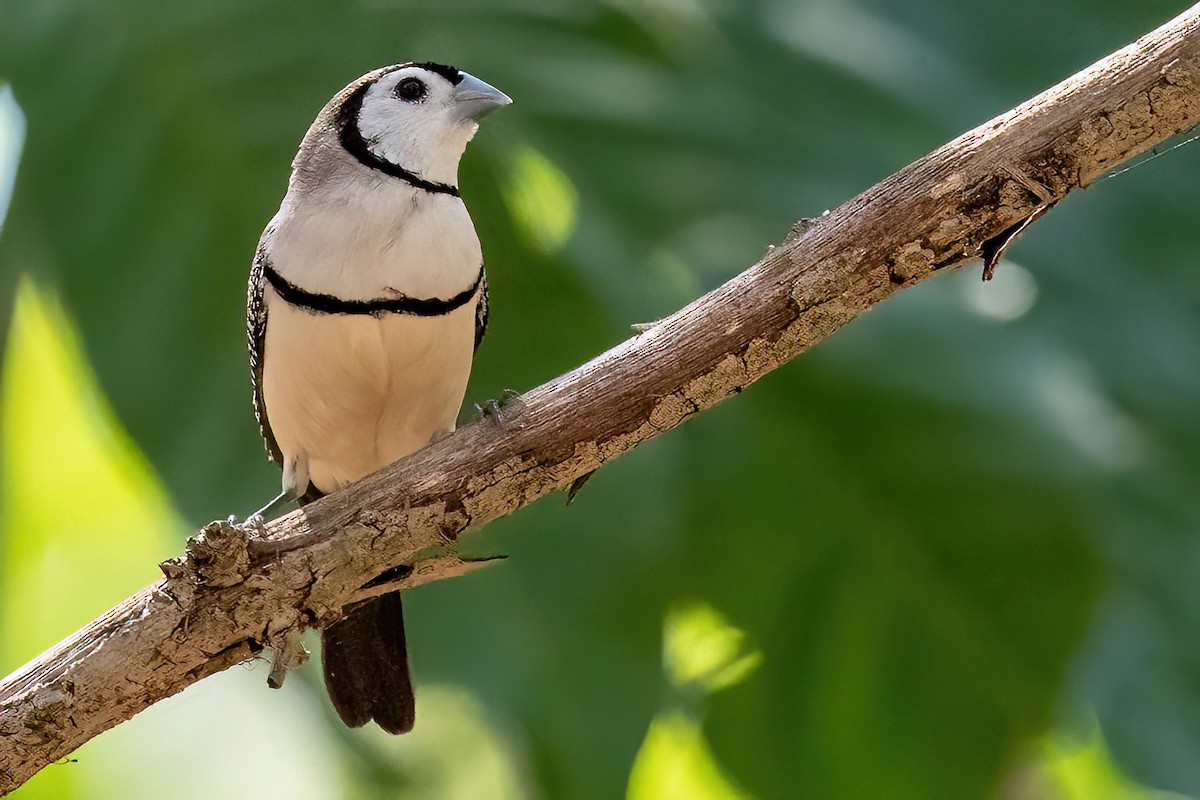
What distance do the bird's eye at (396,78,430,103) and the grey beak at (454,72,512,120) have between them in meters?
0.05

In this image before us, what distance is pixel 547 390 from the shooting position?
4.91ft

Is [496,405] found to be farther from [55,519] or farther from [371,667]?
[55,519]

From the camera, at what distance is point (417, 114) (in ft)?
5.95

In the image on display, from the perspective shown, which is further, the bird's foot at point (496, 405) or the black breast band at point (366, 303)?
the black breast band at point (366, 303)

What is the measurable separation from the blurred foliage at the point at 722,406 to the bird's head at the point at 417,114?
1.35ft

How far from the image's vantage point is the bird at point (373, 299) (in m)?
1.70

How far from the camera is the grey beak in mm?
1790

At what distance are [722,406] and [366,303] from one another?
0.77 meters

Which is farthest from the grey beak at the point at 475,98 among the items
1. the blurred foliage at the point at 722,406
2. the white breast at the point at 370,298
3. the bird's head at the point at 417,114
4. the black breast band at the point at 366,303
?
the blurred foliage at the point at 722,406

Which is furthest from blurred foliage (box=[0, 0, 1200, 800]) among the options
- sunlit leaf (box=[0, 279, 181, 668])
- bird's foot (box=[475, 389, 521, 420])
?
bird's foot (box=[475, 389, 521, 420])

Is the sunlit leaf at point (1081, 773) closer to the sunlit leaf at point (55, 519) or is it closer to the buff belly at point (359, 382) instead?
the buff belly at point (359, 382)

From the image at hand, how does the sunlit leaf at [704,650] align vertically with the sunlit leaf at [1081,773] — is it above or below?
above

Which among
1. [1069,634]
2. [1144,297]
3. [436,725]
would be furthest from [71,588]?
[1144,297]

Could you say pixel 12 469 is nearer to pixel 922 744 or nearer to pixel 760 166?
pixel 760 166
